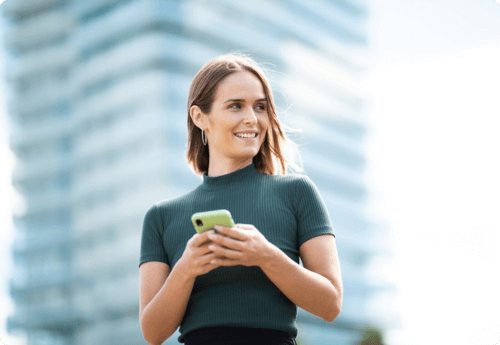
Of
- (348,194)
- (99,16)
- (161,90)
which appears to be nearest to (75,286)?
(161,90)

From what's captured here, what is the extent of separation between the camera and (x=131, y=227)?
4797cm

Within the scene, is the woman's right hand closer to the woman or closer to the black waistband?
the woman

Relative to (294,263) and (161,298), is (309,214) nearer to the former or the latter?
(294,263)

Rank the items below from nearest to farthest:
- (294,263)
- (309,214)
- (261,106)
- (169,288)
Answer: (294,263), (169,288), (309,214), (261,106)

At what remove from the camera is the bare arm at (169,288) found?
1814mm

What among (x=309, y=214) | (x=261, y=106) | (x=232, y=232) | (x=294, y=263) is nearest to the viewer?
(x=232, y=232)

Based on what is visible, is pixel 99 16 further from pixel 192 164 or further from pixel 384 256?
pixel 192 164

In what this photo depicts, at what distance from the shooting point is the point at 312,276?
1875mm

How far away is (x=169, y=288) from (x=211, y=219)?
0.36m

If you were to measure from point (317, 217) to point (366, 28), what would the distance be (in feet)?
245

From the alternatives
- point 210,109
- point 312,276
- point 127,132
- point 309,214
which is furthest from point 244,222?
point 127,132

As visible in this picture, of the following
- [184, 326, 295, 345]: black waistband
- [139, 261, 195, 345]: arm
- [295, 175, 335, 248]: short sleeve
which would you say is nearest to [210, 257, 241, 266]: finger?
[139, 261, 195, 345]: arm

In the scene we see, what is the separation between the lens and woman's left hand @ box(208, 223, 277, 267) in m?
1.73

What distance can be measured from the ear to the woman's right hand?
707mm
